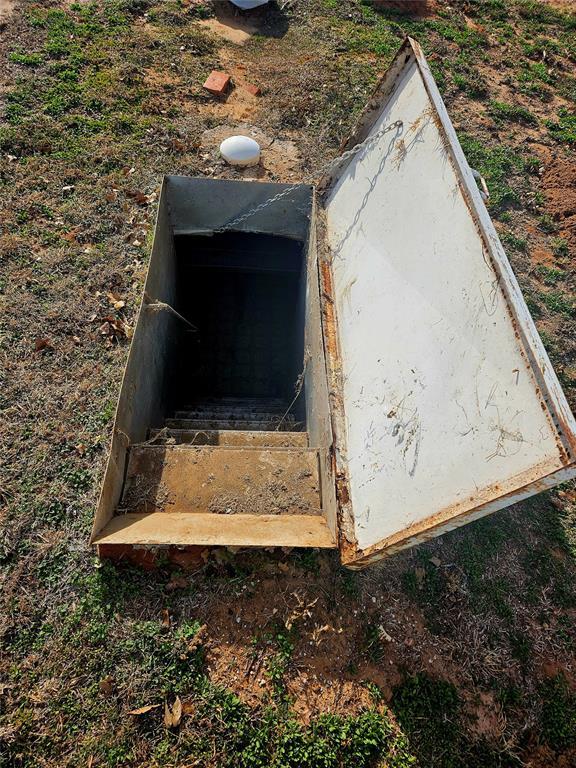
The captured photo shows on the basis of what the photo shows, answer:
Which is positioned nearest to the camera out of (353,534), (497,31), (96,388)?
(353,534)

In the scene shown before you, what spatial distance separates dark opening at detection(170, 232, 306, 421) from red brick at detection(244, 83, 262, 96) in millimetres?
2713

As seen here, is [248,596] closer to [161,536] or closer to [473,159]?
[161,536]

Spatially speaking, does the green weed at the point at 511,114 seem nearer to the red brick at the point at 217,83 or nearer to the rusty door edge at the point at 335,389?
the red brick at the point at 217,83

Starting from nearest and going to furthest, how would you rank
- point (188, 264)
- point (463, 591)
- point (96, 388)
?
point (463, 591), point (96, 388), point (188, 264)

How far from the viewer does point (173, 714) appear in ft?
9.36

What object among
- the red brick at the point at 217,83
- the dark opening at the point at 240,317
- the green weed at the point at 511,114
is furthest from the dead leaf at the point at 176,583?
the green weed at the point at 511,114

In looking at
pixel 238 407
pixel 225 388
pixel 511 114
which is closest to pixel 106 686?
pixel 238 407

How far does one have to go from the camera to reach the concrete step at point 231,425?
4953mm

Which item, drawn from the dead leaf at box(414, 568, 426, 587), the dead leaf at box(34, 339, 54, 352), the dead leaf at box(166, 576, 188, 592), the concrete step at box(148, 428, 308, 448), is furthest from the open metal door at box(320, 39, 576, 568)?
the dead leaf at box(34, 339, 54, 352)

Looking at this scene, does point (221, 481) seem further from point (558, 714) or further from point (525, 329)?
point (558, 714)

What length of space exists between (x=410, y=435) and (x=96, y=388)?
294cm

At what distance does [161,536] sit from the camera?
3.09 meters

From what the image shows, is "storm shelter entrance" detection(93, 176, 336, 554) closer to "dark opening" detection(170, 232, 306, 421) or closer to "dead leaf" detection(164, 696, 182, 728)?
"dark opening" detection(170, 232, 306, 421)

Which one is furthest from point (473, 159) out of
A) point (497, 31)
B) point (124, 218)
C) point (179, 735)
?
point (179, 735)
